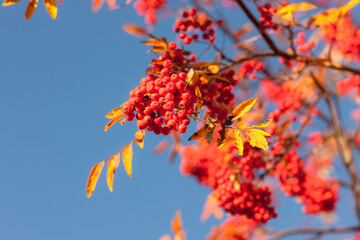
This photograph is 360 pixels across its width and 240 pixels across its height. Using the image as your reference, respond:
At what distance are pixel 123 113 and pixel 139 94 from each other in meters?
0.15

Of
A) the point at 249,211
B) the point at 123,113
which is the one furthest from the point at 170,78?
the point at 249,211

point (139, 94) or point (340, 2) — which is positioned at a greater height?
point (340, 2)

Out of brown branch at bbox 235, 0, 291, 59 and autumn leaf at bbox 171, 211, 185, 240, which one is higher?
brown branch at bbox 235, 0, 291, 59

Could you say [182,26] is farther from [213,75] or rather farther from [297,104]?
[297,104]

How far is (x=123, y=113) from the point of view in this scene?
1630 mm

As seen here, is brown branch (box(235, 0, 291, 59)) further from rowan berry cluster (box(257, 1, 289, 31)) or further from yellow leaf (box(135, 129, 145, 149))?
yellow leaf (box(135, 129, 145, 149))

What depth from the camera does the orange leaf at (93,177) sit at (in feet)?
5.52

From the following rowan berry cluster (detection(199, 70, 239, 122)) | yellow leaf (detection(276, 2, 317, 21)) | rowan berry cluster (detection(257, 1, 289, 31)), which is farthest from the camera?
rowan berry cluster (detection(257, 1, 289, 31))

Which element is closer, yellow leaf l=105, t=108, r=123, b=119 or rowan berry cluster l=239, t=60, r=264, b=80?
yellow leaf l=105, t=108, r=123, b=119

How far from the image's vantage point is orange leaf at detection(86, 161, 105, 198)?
1.68 metres

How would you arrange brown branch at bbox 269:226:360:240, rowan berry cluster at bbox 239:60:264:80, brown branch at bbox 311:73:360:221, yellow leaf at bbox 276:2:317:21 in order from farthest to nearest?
brown branch at bbox 311:73:360:221 → brown branch at bbox 269:226:360:240 → rowan berry cluster at bbox 239:60:264:80 → yellow leaf at bbox 276:2:317:21

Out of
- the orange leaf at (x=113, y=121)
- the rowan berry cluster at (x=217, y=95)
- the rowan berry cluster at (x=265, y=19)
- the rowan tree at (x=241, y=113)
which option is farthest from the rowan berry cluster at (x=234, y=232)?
the orange leaf at (x=113, y=121)

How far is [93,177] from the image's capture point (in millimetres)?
1719

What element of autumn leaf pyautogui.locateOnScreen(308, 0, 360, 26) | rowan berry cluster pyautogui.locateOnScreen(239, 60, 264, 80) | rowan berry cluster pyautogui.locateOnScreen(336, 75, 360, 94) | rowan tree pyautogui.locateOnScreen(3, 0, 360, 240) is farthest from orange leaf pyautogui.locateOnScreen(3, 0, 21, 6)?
rowan berry cluster pyautogui.locateOnScreen(336, 75, 360, 94)
